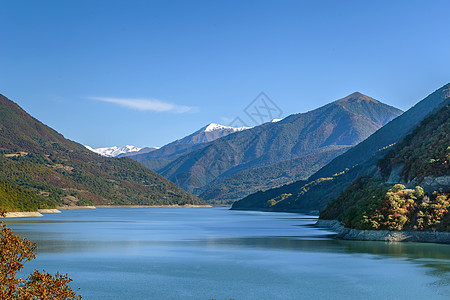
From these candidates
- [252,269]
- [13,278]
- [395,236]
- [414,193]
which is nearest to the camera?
[13,278]

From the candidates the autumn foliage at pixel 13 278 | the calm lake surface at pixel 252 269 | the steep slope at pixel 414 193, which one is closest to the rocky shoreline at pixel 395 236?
the steep slope at pixel 414 193

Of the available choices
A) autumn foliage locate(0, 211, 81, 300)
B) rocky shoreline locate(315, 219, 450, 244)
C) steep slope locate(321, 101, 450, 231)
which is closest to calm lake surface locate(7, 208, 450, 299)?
rocky shoreline locate(315, 219, 450, 244)

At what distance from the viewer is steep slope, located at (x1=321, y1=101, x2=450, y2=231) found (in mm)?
90812

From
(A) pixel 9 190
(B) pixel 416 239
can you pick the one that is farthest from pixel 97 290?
(A) pixel 9 190

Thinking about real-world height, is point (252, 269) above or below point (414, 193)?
below

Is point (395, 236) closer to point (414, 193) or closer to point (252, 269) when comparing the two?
point (414, 193)

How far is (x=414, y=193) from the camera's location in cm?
9575

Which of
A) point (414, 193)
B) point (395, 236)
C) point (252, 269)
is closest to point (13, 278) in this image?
point (252, 269)

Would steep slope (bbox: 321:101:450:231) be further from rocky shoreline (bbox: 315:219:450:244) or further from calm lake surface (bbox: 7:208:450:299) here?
calm lake surface (bbox: 7:208:450:299)

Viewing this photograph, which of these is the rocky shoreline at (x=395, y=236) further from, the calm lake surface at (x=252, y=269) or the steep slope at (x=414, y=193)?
the calm lake surface at (x=252, y=269)

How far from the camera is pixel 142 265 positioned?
64.0m

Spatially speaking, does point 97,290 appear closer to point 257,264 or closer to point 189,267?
point 189,267

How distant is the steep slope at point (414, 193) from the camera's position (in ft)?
298

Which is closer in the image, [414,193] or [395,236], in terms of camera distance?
[395,236]
